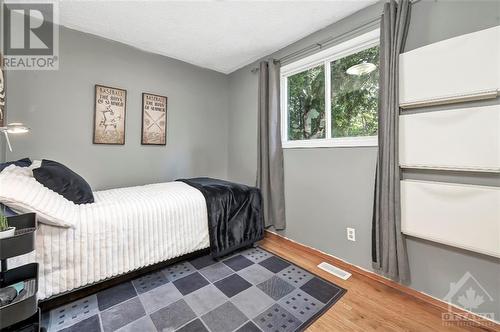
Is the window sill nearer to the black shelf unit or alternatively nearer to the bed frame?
the bed frame

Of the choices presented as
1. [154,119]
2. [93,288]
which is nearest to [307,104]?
[154,119]

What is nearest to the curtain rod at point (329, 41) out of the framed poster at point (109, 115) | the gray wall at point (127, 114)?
the gray wall at point (127, 114)

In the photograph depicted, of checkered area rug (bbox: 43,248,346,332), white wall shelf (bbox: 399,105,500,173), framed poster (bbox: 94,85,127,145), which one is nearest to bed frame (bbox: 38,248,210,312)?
checkered area rug (bbox: 43,248,346,332)

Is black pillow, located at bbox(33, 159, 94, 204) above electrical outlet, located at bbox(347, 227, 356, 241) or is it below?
above

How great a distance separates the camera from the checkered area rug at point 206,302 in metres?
1.34

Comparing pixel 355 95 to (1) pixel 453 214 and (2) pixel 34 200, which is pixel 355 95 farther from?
(2) pixel 34 200

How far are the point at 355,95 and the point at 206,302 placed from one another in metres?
2.16

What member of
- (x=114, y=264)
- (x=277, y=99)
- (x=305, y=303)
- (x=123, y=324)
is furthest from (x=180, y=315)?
(x=277, y=99)

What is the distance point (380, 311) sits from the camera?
1.48 meters

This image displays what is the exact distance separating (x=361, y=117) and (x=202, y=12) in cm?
174

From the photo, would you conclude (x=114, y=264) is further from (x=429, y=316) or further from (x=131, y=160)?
(x=429, y=316)

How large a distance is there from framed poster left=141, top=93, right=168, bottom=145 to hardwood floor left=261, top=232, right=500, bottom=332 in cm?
244

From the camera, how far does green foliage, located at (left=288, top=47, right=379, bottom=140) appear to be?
1.96m

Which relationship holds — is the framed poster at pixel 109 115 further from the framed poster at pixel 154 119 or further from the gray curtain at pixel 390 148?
the gray curtain at pixel 390 148
